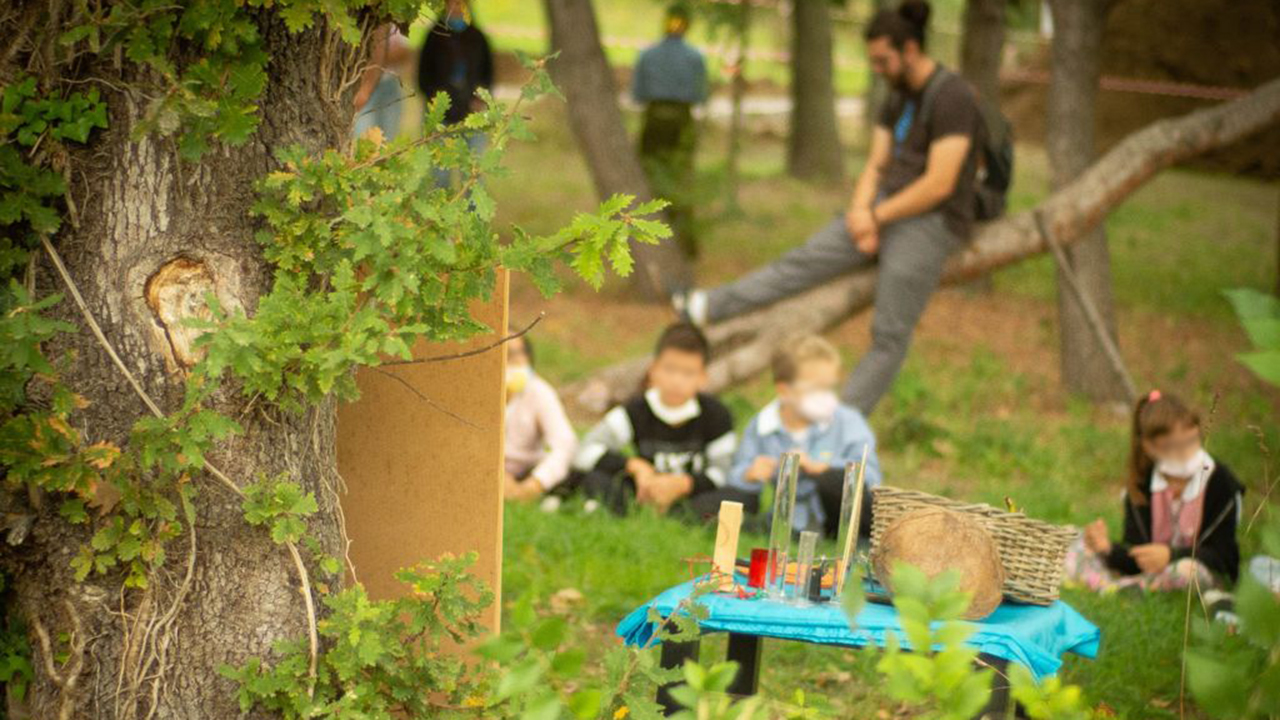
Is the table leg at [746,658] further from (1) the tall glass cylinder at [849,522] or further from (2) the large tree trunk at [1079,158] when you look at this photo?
(2) the large tree trunk at [1079,158]

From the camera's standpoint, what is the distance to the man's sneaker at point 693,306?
7.49 meters

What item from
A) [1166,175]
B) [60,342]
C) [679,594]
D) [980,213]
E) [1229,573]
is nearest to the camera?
[60,342]

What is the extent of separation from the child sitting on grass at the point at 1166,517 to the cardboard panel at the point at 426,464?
2.69 meters

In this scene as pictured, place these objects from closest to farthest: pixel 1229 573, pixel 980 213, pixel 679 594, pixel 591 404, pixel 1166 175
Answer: pixel 679 594 < pixel 1229 573 < pixel 980 213 < pixel 591 404 < pixel 1166 175

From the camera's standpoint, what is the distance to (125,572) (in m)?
2.94

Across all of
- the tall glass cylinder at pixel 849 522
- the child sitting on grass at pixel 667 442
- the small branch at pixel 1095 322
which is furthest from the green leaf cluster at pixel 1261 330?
the small branch at pixel 1095 322

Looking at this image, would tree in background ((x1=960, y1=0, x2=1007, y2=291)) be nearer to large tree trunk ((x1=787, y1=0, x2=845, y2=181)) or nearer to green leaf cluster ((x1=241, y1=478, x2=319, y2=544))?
large tree trunk ((x1=787, y1=0, x2=845, y2=181))

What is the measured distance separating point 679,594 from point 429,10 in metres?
1.45

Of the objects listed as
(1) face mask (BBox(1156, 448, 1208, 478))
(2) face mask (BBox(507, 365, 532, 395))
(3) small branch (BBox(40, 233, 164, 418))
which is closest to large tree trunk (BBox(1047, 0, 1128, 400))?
(1) face mask (BBox(1156, 448, 1208, 478))

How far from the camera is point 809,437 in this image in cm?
606

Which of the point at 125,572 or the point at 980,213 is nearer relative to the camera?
the point at 125,572

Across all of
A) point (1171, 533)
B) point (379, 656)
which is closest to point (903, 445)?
point (1171, 533)

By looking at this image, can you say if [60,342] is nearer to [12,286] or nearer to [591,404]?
[12,286]

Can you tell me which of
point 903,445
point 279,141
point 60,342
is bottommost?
point 903,445
